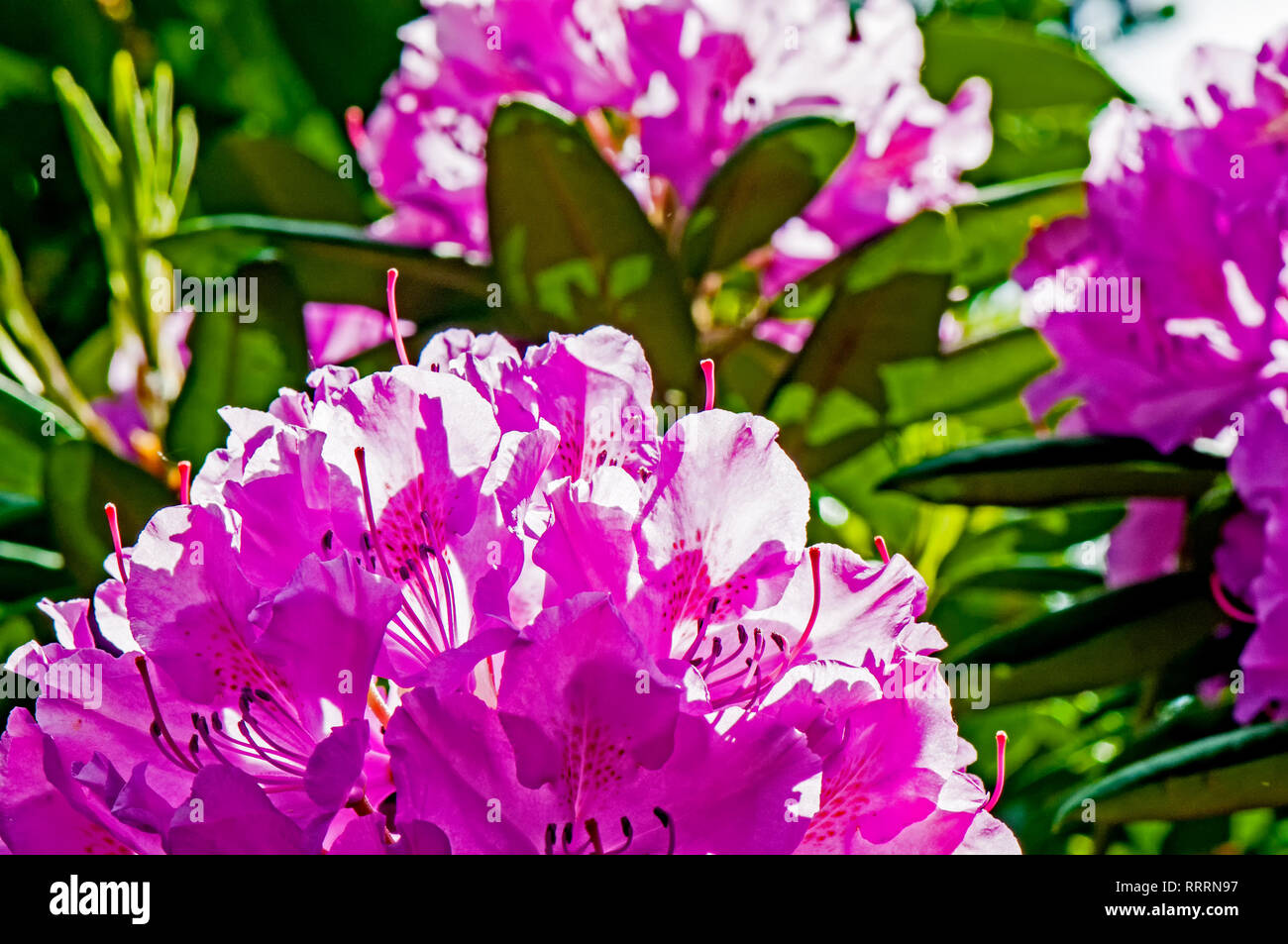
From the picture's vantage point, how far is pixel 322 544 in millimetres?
445

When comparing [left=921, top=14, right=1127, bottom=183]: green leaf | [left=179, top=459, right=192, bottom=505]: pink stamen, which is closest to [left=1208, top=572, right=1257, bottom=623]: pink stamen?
[left=921, top=14, right=1127, bottom=183]: green leaf

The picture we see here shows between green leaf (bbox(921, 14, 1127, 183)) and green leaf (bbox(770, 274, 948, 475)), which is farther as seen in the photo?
green leaf (bbox(921, 14, 1127, 183))

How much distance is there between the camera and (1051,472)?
84 centimetres

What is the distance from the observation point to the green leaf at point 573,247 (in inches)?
31.9

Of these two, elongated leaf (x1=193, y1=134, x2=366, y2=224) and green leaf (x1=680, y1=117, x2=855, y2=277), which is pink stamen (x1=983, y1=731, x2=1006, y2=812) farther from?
elongated leaf (x1=193, y1=134, x2=366, y2=224)

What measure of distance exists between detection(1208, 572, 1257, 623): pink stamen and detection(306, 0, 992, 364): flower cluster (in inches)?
13.3

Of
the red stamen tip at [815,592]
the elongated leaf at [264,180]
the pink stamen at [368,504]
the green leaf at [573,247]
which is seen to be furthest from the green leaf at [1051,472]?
the elongated leaf at [264,180]

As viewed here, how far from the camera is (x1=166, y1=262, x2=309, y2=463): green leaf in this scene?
2.89 feet

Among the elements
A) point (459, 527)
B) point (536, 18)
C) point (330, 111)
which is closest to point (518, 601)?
point (459, 527)

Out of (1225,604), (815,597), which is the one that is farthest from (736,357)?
(815,597)

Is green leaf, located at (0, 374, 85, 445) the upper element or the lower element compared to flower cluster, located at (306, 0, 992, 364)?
lower

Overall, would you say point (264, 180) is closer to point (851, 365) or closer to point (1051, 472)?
point (851, 365)

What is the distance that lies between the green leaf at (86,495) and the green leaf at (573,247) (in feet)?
0.94
